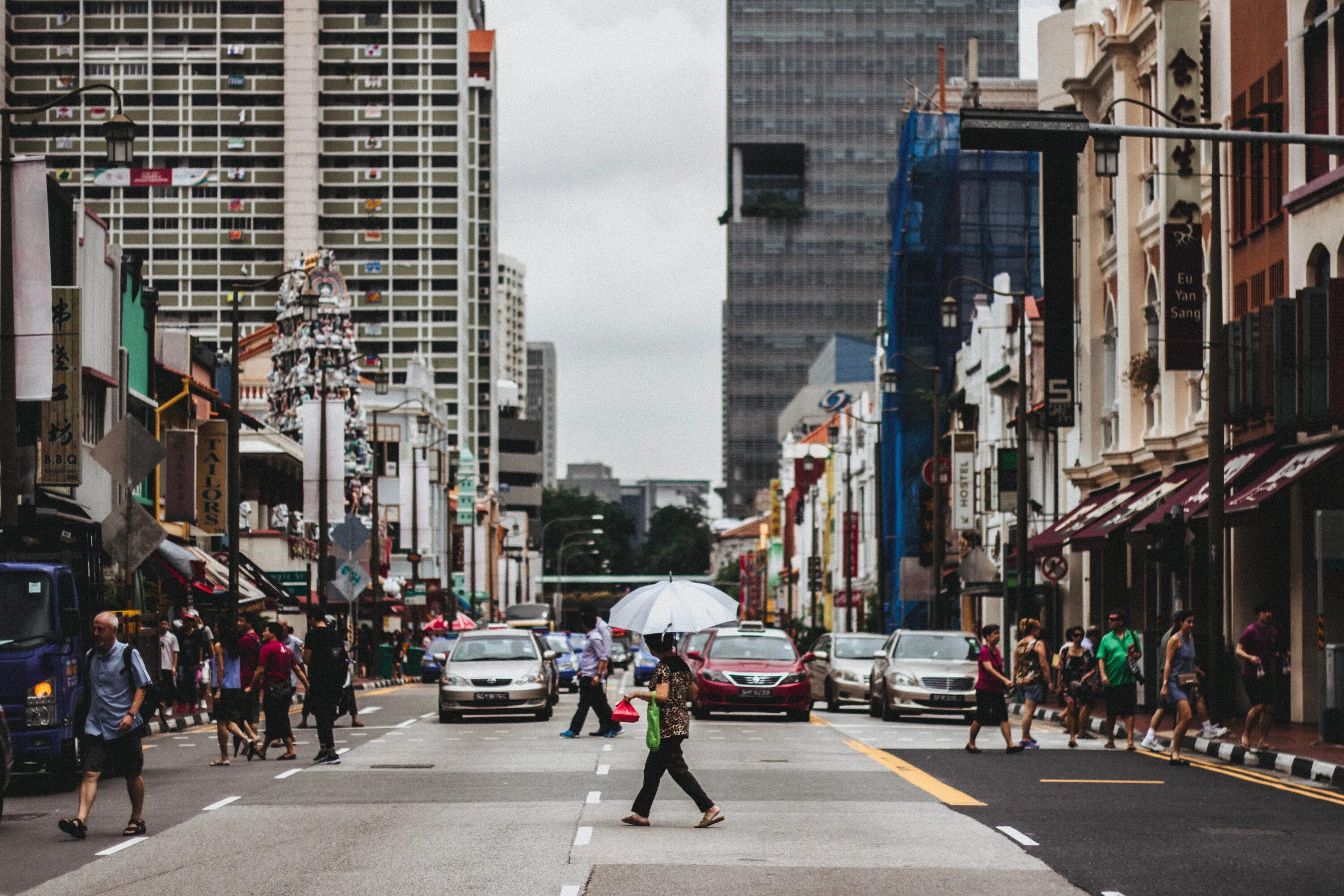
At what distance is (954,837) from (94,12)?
136978mm

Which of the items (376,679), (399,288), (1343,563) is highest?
(399,288)

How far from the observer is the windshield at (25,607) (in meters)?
19.9

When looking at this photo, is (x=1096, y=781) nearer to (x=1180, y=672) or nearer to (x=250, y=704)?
(x=1180, y=672)

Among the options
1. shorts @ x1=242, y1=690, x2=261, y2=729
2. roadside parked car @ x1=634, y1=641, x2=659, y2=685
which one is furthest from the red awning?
roadside parked car @ x1=634, y1=641, x2=659, y2=685

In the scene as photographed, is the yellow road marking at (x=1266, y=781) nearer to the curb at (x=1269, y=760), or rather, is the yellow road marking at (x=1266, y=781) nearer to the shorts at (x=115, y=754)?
the curb at (x=1269, y=760)

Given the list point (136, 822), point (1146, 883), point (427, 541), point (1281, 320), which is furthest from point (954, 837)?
point (427, 541)

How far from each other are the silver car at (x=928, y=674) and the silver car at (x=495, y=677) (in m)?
5.90

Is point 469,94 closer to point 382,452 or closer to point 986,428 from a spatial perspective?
point 382,452

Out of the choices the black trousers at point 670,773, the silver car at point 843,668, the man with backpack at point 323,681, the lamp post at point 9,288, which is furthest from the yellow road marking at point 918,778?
the silver car at point 843,668

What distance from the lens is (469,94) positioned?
158m

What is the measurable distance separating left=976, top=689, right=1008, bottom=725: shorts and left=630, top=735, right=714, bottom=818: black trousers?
966 centimetres

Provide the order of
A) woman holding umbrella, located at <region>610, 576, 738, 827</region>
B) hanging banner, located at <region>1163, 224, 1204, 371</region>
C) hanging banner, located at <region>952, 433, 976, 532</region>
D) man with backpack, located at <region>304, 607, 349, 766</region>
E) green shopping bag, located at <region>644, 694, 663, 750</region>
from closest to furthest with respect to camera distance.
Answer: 1. green shopping bag, located at <region>644, 694, 663, 750</region>
2. woman holding umbrella, located at <region>610, 576, 738, 827</region>
3. man with backpack, located at <region>304, 607, 349, 766</region>
4. hanging banner, located at <region>1163, 224, 1204, 371</region>
5. hanging banner, located at <region>952, 433, 976, 532</region>

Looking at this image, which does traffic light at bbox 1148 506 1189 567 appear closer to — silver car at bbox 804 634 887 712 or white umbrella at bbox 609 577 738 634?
silver car at bbox 804 634 887 712

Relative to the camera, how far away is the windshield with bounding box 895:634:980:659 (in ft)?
111
